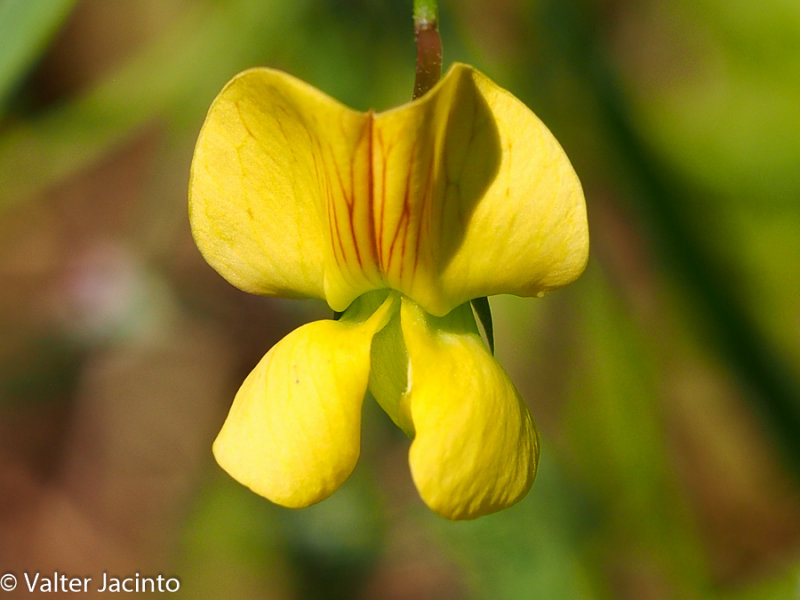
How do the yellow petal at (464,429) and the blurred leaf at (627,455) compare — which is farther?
the blurred leaf at (627,455)

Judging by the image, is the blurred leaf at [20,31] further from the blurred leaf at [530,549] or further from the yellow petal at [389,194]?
the blurred leaf at [530,549]

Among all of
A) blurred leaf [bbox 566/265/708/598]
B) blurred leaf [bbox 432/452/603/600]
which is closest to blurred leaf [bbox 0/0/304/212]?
blurred leaf [bbox 566/265/708/598]

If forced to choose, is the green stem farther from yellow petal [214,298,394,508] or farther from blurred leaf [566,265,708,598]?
blurred leaf [566,265,708,598]

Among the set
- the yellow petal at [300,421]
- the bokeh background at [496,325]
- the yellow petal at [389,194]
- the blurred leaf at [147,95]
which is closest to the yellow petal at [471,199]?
Result: the yellow petal at [389,194]

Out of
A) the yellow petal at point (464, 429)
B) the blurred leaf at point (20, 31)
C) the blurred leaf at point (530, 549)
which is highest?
the blurred leaf at point (20, 31)

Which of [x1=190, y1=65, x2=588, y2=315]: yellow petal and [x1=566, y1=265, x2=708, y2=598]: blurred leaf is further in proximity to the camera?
[x1=566, y1=265, x2=708, y2=598]: blurred leaf

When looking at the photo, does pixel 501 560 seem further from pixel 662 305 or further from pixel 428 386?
pixel 428 386
